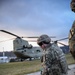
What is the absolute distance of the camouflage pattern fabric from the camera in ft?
17.1

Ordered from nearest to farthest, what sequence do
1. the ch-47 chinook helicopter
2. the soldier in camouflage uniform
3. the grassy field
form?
the soldier in camouflage uniform
the grassy field
the ch-47 chinook helicopter

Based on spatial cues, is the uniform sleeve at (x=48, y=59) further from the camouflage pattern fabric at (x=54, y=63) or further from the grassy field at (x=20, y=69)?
the grassy field at (x=20, y=69)

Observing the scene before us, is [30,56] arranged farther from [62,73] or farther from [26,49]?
[62,73]

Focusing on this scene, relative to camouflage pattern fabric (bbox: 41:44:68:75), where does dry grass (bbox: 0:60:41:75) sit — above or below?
below

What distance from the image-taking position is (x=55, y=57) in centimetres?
523

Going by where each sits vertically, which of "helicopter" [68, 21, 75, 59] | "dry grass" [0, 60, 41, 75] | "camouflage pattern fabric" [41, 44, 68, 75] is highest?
"helicopter" [68, 21, 75, 59]

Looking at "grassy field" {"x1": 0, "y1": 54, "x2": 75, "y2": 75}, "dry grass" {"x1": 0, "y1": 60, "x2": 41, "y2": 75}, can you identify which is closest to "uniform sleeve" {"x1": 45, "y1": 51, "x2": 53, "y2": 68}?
"grassy field" {"x1": 0, "y1": 54, "x2": 75, "y2": 75}

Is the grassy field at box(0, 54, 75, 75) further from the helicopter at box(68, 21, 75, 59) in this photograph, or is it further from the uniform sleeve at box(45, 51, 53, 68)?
the helicopter at box(68, 21, 75, 59)

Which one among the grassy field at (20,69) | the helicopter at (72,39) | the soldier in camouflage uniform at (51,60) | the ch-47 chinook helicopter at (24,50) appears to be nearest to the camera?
the helicopter at (72,39)

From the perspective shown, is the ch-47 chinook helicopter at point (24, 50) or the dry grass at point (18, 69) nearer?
the dry grass at point (18, 69)

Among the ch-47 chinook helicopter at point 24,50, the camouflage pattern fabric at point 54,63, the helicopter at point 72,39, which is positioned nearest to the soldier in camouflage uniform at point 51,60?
the camouflage pattern fabric at point 54,63

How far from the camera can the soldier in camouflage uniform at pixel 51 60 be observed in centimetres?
522

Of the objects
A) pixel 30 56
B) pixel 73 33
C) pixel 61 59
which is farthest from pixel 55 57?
pixel 30 56

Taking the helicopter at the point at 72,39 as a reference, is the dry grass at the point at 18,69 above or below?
below
